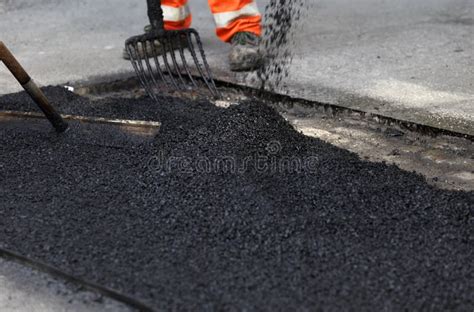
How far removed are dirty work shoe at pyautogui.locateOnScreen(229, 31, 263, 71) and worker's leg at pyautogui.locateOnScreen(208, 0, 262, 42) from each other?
0.14ft

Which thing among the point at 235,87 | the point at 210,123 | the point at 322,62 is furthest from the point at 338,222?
the point at 322,62

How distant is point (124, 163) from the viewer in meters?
2.93

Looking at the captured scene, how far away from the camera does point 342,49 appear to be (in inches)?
179

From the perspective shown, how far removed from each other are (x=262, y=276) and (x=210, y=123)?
1134mm

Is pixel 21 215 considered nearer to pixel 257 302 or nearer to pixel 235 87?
pixel 257 302

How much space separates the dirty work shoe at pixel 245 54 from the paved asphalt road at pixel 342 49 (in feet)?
Result: 0.28

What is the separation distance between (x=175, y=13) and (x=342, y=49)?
1058 mm

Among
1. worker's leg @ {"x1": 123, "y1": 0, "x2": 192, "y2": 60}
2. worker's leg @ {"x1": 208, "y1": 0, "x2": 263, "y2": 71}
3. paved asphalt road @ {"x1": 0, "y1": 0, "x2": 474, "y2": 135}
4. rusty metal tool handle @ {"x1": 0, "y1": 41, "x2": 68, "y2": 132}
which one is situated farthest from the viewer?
worker's leg @ {"x1": 123, "y1": 0, "x2": 192, "y2": 60}

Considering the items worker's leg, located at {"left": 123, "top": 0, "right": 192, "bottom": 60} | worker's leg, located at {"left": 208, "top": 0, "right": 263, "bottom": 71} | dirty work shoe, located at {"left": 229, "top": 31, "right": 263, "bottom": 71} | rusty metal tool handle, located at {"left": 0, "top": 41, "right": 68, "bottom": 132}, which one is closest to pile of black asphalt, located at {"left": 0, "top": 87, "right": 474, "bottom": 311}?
rusty metal tool handle, located at {"left": 0, "top": 41, "right": 68, "bottom": 132}

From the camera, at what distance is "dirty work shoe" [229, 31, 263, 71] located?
418cm

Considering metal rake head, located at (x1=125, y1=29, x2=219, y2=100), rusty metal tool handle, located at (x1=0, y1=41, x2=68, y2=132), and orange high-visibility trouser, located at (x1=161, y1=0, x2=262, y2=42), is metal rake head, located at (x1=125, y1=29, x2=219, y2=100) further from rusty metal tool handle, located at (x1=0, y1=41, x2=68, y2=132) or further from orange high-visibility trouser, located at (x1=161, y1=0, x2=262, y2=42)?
rusty metal tool handle, located at (x1=0, y1=41, x2=68, y2=132)

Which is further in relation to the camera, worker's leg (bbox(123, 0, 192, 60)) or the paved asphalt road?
worker's leg (bbox(123, 0, 192, 60))

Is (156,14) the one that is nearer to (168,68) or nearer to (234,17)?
(168,68)

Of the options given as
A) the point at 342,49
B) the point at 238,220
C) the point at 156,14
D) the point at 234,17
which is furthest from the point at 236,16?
the point at 238,220
